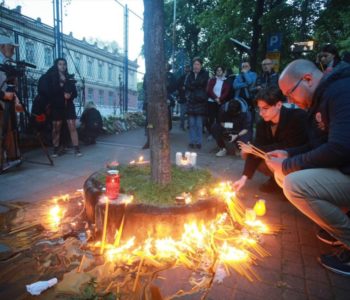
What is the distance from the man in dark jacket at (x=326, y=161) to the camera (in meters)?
2.28

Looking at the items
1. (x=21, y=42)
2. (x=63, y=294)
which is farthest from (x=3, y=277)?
(x=21, y=42)

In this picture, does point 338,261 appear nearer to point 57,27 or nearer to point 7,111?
point 7,111

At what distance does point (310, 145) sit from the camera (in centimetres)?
331

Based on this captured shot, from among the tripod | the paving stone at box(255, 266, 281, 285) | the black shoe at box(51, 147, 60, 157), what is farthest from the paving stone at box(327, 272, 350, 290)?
the black shoe at box(51, 147, 60, 157)

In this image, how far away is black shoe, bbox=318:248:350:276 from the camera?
2537mm

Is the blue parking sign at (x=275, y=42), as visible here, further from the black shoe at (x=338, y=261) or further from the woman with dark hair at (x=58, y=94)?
the black shoe at (x=338, y=261)

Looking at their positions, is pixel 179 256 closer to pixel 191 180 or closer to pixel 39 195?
pixel 191 180

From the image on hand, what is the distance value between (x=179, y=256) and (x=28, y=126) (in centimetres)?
598

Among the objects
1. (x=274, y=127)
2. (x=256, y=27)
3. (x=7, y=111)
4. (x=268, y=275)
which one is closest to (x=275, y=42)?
(x=256, y=27)

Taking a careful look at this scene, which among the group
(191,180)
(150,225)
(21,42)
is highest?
(21,42)

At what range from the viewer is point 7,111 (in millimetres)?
5172

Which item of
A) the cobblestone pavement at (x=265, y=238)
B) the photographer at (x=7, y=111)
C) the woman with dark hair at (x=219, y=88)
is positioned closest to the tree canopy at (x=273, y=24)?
the woman with dark hair at (x=219, y=88)

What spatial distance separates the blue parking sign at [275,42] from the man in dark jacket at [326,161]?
299 inches

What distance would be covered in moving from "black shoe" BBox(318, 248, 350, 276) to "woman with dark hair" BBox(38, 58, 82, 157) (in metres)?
5.58
